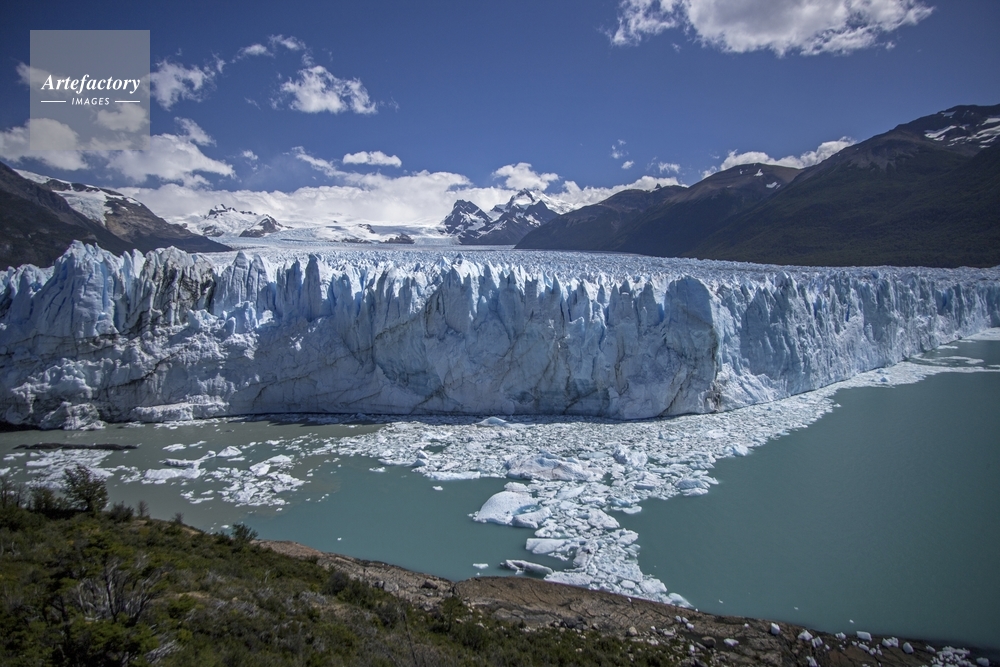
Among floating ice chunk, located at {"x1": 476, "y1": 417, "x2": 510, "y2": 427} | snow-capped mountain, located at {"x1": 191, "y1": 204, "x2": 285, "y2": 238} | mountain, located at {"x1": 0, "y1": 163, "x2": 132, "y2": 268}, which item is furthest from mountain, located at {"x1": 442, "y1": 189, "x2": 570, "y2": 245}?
floating ice chunk, located at {"x1": 476, "y1": 417, "x2": 510, "y2": 427}

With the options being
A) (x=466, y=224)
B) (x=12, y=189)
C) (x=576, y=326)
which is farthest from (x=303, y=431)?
(x=466, y=224)

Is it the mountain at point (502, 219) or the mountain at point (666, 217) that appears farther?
the mountain at point (502, 219)

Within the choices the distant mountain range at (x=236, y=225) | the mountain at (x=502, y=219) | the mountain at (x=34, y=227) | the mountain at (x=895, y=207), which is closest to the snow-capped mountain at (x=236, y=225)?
Answer: the distant mountain range at (x=236, y=225)

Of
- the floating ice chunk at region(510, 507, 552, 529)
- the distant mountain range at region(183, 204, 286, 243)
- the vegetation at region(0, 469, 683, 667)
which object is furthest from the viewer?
the distant mountain range at region(183, 204, 286, 243)

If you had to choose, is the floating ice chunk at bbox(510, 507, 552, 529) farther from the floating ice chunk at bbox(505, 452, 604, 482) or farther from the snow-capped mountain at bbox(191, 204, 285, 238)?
the snow-capped mountain at bbox(191, 204, 285, 238)

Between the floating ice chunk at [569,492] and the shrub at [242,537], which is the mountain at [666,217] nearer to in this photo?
the floating ice chunk at [569,492]

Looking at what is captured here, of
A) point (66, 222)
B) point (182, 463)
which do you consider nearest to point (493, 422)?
point (182, 463)

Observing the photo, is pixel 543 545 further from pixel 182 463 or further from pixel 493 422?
pixel 182 463
